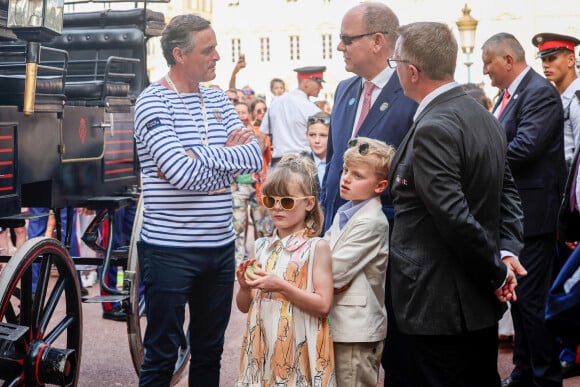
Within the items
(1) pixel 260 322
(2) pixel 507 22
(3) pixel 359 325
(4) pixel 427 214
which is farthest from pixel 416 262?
(2) pixel 507 22

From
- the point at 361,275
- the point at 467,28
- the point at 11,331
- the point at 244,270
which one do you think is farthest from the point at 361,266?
the point at 467,28

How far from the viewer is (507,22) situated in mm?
55344

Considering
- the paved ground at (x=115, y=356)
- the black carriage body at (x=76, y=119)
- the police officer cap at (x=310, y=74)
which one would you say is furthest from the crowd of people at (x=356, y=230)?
the police officer cap at (x=310, y=74)

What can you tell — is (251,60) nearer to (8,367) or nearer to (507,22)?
(507,22)

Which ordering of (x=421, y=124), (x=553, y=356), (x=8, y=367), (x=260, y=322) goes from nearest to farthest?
(x=421, y=124)
(x=260, y=322)
(x=8, y=367)
(x=553, y=356)

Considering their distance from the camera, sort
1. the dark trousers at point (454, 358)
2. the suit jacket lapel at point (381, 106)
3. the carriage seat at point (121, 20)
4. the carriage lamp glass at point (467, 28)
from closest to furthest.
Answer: the dark trousers at point (454, 358), the suit jacket lapel at point (381, 106), the carriage seat at point (121, 20), the carriage lamp glass at point (467, 28)

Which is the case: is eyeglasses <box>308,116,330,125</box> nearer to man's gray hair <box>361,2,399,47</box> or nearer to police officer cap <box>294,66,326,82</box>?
police officer cap <box>294,66,326,82</box>

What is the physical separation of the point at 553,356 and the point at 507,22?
172ft

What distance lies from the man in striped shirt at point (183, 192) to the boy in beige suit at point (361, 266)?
0.64m

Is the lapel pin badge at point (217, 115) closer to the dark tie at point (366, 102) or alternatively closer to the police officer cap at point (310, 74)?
the dark tie at point (366, 102)

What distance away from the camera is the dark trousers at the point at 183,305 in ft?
14.1

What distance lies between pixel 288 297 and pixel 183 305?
908 millimetres

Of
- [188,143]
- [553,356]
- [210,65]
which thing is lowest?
[553,356]

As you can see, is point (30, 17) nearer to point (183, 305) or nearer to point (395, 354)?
point (183, 305)
